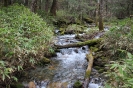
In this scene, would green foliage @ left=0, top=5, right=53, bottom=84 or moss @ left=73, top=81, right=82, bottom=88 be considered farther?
moss @ left=73, top=81, right=82, bottom=88

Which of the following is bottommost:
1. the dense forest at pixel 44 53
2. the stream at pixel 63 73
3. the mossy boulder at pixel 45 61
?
the stream at pixel 63 73

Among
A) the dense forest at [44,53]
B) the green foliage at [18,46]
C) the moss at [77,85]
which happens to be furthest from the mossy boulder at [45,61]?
the moss at [77,85]

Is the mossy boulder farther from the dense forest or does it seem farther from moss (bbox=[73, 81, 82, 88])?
moss (bbox=[73, 81, 82, 88])

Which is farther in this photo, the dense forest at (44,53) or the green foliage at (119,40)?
the green foliage at (119,40)

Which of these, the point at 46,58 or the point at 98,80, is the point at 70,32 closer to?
the point at 46,58

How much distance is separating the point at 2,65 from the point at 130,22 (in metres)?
5.63

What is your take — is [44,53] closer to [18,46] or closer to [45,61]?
[45,61]

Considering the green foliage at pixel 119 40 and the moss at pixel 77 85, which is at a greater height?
the green foliage at pixel 119 40

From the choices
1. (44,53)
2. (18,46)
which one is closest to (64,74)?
(44,53)

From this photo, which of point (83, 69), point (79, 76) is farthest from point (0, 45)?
point (83, 69)

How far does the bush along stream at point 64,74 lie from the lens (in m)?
5.70

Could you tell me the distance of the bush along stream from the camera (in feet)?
18.7

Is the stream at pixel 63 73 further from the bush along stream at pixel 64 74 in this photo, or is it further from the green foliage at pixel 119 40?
the green foliage at pixel 119 40

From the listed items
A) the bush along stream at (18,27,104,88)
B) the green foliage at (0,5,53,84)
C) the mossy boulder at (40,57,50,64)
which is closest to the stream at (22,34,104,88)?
the bush along stream at (18,27,104,88)
